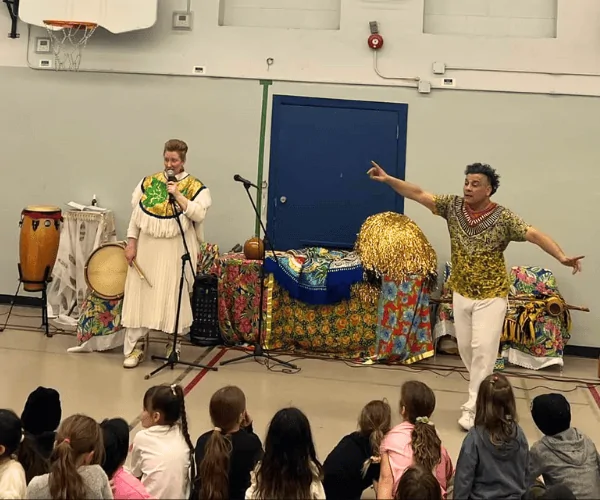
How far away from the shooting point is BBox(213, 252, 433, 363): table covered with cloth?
5.86 metres

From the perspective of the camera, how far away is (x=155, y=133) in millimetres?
6941

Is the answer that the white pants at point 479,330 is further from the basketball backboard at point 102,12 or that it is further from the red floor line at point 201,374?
the basketball backboard at point 102,12

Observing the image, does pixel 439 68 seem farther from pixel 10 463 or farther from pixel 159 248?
pixel 10 463

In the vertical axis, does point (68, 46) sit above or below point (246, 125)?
above

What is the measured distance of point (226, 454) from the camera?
2.68m

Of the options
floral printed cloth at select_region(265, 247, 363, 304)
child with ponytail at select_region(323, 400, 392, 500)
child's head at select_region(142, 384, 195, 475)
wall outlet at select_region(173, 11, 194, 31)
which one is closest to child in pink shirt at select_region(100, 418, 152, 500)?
child's head at select_region(142, 384, 195, 475)

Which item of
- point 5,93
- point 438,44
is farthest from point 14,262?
point 438,44

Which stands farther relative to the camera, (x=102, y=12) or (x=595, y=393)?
(x=102, y=12)

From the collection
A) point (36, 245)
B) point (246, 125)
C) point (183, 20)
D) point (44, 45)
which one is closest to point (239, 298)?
point (246, 125)

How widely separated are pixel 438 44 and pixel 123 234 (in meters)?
3.39

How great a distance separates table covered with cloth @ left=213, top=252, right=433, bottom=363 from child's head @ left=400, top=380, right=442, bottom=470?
2.73 metres

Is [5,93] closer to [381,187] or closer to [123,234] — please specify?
[123,234]

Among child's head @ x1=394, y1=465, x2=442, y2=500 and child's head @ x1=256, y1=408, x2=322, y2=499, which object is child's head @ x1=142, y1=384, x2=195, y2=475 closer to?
child's head @ x1=256, y1=408, x2=322, y2=499

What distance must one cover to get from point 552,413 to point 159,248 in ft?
10.5
